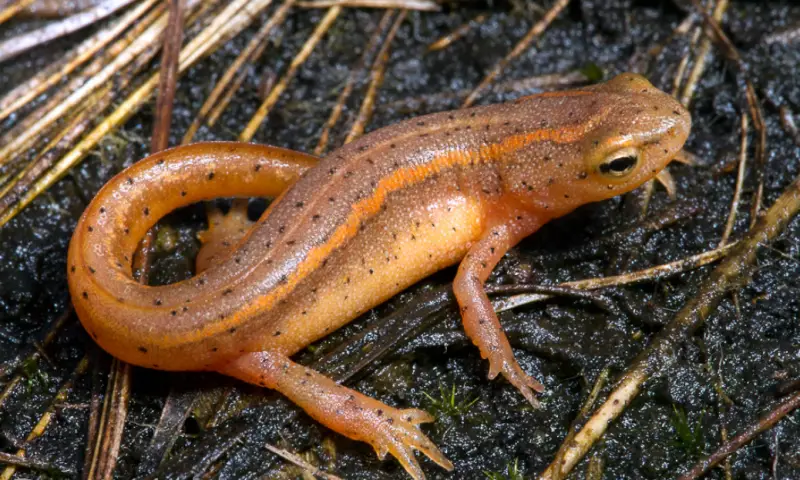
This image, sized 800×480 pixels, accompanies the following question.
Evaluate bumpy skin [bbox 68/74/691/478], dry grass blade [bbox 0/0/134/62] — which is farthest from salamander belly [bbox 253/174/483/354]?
dry grass blade [bbox 0/0/134/62]

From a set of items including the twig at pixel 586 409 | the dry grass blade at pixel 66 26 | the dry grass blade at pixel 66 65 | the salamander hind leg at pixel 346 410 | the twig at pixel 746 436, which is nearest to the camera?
the twig at pixel 746 436

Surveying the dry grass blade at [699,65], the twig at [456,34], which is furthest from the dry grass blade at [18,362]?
the dry grass blade at [699,65]

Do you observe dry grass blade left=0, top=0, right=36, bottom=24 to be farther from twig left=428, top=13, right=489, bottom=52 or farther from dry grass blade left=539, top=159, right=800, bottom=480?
dry grass blade left=539, top=159, right=800, bottom=480

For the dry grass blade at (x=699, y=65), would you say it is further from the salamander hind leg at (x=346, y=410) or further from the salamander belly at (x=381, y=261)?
the salamander hind leg at (x=346, y=410)

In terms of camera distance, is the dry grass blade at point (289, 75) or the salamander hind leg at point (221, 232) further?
the dry grass blade at point (289, 75)

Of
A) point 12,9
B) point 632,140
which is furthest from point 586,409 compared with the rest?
point 12,9

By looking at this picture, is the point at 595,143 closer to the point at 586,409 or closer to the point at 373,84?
the point at 586,409
